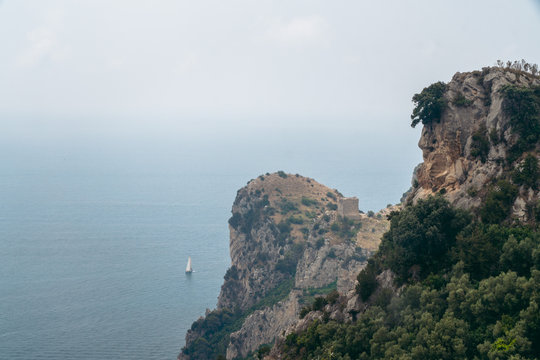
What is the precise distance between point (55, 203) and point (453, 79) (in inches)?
6620

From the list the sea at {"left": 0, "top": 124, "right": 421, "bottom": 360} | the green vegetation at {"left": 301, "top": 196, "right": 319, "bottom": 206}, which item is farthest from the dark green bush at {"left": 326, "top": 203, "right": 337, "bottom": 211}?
the sea at {"left": 0, "top": 124, "right": 421, "bottom": 360}

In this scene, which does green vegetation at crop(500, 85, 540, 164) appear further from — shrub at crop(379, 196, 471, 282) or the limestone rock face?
the limestone rock face

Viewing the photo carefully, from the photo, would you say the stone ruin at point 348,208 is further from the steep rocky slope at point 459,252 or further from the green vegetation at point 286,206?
the steep rocky slope at point 459,252

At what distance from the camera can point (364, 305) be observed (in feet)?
111

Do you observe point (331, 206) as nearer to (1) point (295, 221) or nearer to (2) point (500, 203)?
(1) point (295, 221)

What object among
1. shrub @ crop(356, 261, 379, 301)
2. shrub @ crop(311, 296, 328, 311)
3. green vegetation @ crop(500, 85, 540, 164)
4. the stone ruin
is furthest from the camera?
the stone ruin

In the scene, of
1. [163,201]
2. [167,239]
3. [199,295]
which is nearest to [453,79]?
[199,295]

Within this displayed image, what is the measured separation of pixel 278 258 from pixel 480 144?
46.2 m

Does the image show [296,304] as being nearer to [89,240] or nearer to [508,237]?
[508,237]

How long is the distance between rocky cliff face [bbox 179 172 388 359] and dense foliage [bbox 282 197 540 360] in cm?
2301

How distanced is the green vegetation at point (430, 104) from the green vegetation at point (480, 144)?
3133 millimetres

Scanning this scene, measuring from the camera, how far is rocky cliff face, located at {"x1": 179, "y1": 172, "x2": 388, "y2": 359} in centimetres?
6269

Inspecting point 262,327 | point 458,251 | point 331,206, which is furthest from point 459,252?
point 331,206

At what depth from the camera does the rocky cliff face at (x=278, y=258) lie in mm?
62688
